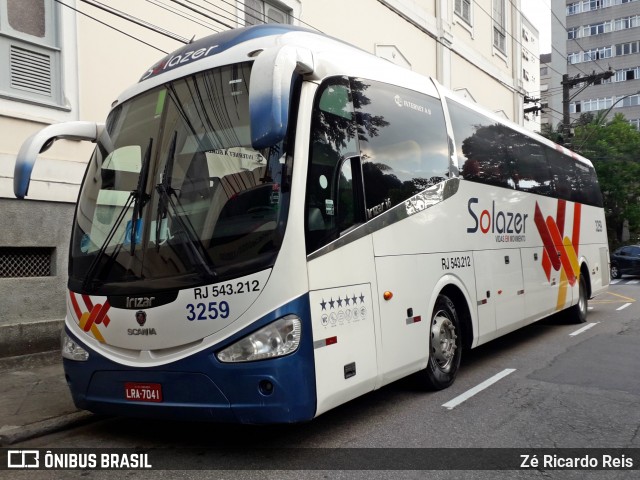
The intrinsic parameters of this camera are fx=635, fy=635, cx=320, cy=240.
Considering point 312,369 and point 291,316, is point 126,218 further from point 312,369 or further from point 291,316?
point 312,369

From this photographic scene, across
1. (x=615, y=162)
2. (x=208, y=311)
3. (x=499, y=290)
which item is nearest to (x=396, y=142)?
(x=208, y=311)

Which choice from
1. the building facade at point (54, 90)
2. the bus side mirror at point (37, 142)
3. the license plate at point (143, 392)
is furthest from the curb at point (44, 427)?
the building facade at point (54, 90)

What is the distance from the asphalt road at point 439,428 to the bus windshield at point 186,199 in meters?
1.40

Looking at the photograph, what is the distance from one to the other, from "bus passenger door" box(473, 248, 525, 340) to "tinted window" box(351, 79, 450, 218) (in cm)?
145

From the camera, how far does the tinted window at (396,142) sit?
221 inches

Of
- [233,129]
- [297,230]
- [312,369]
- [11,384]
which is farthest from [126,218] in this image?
[11,384]

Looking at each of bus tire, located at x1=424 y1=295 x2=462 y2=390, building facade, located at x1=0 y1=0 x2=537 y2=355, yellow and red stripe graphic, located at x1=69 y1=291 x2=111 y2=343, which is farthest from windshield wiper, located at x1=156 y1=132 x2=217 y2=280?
building facade, located at x1=0 y1=0 x2=537 y2=355

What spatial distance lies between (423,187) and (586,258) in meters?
7.27

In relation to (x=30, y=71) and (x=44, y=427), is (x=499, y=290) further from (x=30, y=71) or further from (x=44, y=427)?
(x=30, y=71)

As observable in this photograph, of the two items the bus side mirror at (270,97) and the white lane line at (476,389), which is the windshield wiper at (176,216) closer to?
the bus side mirror at (270,97)

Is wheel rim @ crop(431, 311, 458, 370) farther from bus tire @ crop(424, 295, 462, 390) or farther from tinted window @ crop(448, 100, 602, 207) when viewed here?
tinted window @ crop(448, 100, 602, 207)

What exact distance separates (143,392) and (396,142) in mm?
3241

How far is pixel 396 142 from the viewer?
6.14 meters

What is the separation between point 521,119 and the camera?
28641 mm
